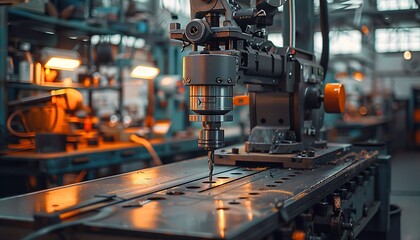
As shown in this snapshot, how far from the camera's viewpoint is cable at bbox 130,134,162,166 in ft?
13.4

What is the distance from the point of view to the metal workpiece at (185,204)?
1169 millimetres

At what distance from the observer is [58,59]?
389 cm

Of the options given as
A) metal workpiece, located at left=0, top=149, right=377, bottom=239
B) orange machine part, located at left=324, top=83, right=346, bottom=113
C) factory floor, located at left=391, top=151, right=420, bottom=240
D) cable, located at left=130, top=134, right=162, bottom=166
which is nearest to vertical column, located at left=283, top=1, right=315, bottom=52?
orange machine part, located at left=324, top=83, right=346, bottom=113

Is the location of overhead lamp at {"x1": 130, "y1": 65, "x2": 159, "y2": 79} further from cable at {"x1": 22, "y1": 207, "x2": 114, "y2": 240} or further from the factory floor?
cable at {"x1": 22, "y1": 207, "x2": 114, "y2": 240}

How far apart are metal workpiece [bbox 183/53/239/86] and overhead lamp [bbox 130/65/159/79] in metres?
2.93

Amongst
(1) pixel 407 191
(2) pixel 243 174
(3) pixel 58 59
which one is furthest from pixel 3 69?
(1) pixel 407 191

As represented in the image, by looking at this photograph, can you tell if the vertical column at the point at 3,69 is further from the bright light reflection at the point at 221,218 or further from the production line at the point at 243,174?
the bright light reflection at the point at 221,218

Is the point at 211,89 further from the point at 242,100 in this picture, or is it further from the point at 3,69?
the point at 3,69

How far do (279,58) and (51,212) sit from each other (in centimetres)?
129

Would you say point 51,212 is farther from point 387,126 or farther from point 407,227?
point 387,126

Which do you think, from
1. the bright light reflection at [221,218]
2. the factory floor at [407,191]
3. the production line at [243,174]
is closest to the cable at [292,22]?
the production line at [243,174]

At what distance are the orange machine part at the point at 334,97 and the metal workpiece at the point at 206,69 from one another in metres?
0.92

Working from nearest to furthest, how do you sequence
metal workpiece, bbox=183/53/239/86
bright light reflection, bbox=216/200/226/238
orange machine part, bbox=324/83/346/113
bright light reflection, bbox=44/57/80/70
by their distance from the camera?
bright light reflection, bbox=216/200/226/238
metal workpiece, bbox=183/53/239/86
orange machine part, bbox=324/83/346/113
bright light reflection, bbox=44/57/80/70

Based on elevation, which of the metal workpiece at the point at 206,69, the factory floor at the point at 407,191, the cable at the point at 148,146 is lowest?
the factory floor at the point at 407,191
